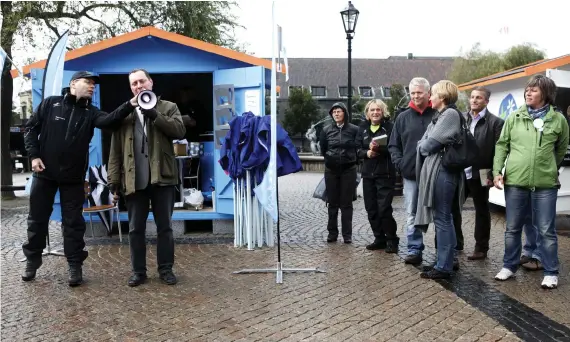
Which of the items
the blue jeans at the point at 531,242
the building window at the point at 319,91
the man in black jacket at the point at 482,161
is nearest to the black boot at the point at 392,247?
the man in black jacket at the point at 482,161

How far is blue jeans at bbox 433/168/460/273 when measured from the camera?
5426 mm

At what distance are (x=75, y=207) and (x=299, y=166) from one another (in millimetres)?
2639

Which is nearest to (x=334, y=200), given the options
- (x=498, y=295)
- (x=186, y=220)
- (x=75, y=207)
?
(x=186, y=220)

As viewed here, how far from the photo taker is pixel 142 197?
543 cm

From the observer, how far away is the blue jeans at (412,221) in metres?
6.11

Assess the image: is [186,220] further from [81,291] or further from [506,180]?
[506,180]

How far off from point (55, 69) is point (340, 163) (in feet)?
12.0

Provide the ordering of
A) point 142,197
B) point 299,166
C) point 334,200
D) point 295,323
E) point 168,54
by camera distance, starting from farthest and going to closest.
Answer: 1. point 168,54
2. point 334,200
3. point 299,166
4. point 142,197
5. point 295,323

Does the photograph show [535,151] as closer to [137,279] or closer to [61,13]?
[137,279]

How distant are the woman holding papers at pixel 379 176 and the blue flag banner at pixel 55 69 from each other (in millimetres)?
3700

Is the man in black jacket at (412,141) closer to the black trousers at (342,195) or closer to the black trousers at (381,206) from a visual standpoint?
the black trousers at (381,206)

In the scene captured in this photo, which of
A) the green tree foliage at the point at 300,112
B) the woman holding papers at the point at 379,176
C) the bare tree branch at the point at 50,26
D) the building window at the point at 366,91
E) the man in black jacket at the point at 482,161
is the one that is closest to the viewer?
the man in black jacket at the point at 482,161

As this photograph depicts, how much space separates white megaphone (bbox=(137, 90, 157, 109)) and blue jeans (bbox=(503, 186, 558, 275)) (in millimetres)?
3447

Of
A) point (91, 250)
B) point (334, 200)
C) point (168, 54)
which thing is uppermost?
point (168, 54)
